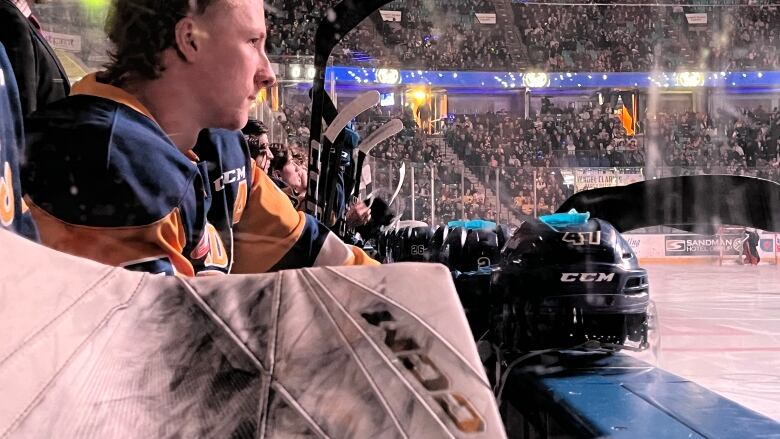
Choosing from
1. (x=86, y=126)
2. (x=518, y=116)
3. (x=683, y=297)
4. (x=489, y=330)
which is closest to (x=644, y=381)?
(x=489, y=330)

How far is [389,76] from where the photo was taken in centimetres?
321

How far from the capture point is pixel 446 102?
14.8 feet

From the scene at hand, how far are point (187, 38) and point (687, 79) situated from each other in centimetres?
770

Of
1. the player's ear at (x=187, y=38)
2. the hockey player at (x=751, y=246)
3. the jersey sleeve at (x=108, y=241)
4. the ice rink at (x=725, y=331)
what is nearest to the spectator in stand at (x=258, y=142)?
the player's ear at (x=187, y=38)

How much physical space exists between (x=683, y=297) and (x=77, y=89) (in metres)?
4.06

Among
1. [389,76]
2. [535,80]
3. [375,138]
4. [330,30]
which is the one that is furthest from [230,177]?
[535,80]

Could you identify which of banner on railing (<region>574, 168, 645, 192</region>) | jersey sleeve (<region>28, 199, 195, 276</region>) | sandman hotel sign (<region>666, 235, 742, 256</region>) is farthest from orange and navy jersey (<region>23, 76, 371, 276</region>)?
sandman hotel sign (<region>666, 235, 742, 256</region>)

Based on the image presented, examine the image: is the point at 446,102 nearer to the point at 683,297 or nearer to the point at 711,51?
the point at 683,297

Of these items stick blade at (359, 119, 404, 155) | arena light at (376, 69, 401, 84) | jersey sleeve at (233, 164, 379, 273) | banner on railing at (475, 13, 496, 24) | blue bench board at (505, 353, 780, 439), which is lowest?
blue bench board at (505, 353, 780, 439)

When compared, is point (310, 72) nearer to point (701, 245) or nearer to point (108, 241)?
point (108, 241)

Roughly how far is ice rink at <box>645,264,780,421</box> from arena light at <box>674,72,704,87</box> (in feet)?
8.59

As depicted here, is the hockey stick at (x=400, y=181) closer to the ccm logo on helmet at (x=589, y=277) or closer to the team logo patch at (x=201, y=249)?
the ccm logo on helmet at (x=589, y=277)

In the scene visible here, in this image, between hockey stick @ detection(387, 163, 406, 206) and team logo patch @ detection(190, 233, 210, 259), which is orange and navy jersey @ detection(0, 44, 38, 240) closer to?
team logo patch @ detection(190, 233, 210, 259)

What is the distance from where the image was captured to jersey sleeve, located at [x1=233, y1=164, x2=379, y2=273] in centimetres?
83
